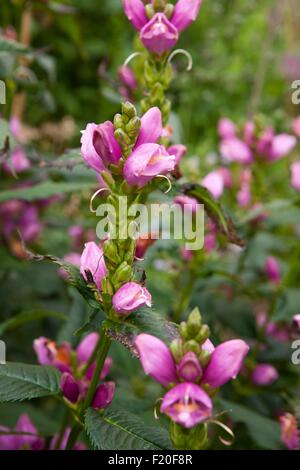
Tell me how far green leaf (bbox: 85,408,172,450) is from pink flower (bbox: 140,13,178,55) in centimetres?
53

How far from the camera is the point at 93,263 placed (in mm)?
773

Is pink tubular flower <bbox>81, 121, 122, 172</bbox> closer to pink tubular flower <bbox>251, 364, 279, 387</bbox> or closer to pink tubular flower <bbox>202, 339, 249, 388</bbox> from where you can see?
pink tubular flower <bbox>202, 339, 249, 388</bbox>

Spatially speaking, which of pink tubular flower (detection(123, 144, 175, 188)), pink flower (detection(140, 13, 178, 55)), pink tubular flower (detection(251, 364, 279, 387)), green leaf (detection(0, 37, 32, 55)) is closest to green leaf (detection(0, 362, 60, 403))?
pink tubular flower (detection(123, 144, 175, 188))

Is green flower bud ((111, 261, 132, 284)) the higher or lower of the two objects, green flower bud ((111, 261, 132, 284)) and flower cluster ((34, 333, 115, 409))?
the higher

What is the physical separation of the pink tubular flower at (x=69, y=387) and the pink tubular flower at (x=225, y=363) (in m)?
0.23

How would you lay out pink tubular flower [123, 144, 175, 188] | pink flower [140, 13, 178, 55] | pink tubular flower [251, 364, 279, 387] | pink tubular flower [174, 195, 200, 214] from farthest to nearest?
pink tubular flower [251, 364, 279, 387], pink tubular flower [174, 195, 200, 214], pink flower [140, 13, 178, 55], pink tubular flower [123, 144, 175, 188]

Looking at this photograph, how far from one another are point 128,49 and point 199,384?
3.14 meters

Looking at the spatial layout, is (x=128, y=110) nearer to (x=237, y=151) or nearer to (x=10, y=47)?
(x=10, y=47)

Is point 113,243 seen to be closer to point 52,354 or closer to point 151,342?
point 151,342

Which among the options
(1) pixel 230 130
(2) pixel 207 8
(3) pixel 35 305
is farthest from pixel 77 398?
(2) pixel 207 8

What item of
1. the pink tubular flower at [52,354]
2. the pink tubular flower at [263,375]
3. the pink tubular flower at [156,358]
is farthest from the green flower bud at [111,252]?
the pink tubular flower at [263,375]

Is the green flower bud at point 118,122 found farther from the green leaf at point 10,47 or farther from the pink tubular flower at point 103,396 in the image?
the green leaf at point 10,47

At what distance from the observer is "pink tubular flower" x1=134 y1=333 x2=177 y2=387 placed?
2.19ft

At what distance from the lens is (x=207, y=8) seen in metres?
3.33
